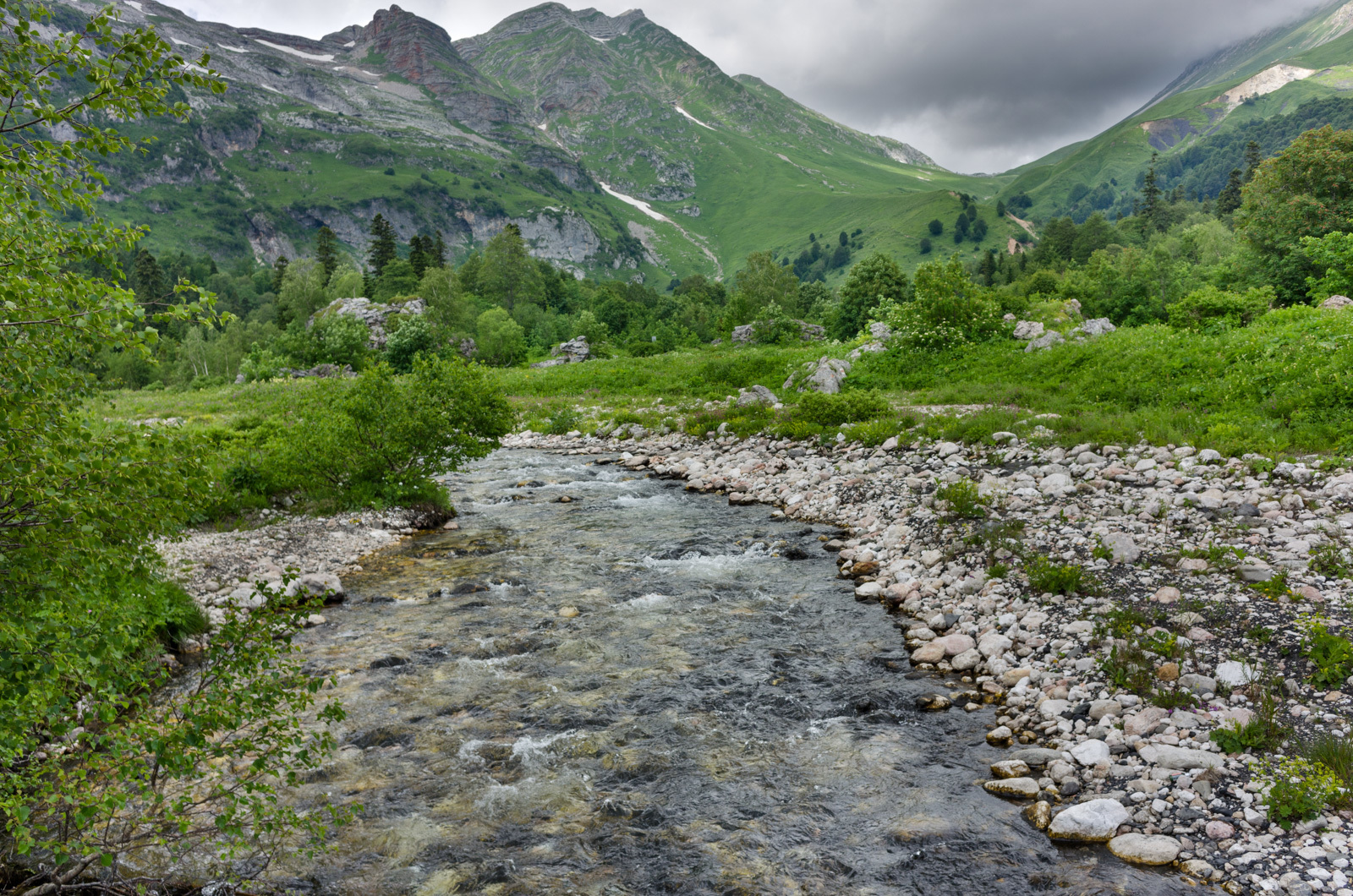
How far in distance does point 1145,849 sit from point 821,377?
106ft

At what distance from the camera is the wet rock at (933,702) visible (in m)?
9.96

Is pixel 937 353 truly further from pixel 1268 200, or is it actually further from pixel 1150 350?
pixel 1268 200

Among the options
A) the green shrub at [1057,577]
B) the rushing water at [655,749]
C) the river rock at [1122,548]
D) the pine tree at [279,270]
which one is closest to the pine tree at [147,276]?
the pine tree at [279,270]

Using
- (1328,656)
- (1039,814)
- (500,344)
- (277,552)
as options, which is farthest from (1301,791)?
(500,344)

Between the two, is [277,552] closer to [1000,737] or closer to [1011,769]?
[1000,737]

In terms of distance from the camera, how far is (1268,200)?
148 ft

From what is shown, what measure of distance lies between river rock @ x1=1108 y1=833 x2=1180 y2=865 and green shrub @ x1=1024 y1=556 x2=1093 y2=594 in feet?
17.1

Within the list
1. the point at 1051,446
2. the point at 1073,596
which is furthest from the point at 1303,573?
the point at 1051,446

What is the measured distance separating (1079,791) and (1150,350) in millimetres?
22770

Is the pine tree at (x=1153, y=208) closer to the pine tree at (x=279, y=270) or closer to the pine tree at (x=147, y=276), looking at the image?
the pine tree at (x=279, y=270)

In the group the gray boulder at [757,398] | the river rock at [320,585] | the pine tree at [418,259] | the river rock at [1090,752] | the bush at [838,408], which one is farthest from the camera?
the pine tree at [418,259]

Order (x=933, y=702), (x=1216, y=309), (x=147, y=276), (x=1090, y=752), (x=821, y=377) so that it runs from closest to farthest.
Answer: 1. (x=1090, y=752)
2. (x=933, y=702)
3. (x=1216, y=309)
4. (x=821, y=377)
5. (x=147, y=276)

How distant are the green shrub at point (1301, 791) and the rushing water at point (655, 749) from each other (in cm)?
147

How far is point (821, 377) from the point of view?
37781 millimetres
